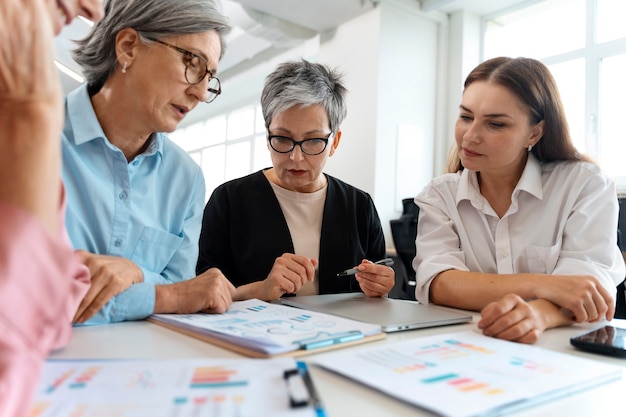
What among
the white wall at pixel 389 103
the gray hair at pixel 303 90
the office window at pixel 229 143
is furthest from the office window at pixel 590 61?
the office window at pixel 229 143

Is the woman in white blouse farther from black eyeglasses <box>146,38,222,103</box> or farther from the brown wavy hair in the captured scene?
black eyeglasses <box>146,38,222,103</box>

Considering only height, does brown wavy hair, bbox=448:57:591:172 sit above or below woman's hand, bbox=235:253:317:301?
above

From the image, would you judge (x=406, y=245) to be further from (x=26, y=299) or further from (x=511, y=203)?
(x=26, y=299)

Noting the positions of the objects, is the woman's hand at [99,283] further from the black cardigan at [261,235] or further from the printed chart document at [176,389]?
the black cardigan at [261,235]

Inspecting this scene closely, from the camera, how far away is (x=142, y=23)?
1.15 metres

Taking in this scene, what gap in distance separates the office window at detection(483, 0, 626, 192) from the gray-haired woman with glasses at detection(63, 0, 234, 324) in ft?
10.3

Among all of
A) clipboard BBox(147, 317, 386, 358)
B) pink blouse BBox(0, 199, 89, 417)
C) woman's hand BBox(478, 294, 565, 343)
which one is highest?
pink blouse BBox(0, 199, 89, 417)

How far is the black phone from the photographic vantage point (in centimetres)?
79

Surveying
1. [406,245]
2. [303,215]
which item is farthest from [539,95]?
[406,245]

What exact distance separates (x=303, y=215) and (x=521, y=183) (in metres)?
0.76

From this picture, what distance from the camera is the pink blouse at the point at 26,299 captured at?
14.5 inches

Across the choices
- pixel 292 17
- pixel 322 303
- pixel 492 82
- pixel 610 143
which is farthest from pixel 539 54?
pixel 322 303

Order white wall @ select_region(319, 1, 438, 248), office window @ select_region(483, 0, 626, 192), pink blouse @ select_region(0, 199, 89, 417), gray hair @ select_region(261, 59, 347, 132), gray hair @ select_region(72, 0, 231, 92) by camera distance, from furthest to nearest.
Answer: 1. white wall @ select_region(319, 1, 438, 248)
2. office window @ select_region(483, 0, 626, 192)
3. gray hair @ select_region(261, 59, 347, 132)
4. gray hair @ select_region(72, 0, 231, 92)
5. pink blouse @ select_region(0, 199, 89, 417)

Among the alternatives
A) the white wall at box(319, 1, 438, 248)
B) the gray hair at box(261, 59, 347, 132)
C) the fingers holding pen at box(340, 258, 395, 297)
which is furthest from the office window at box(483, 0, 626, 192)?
the fingers holding pen at box(340, 258, 395, 297)
